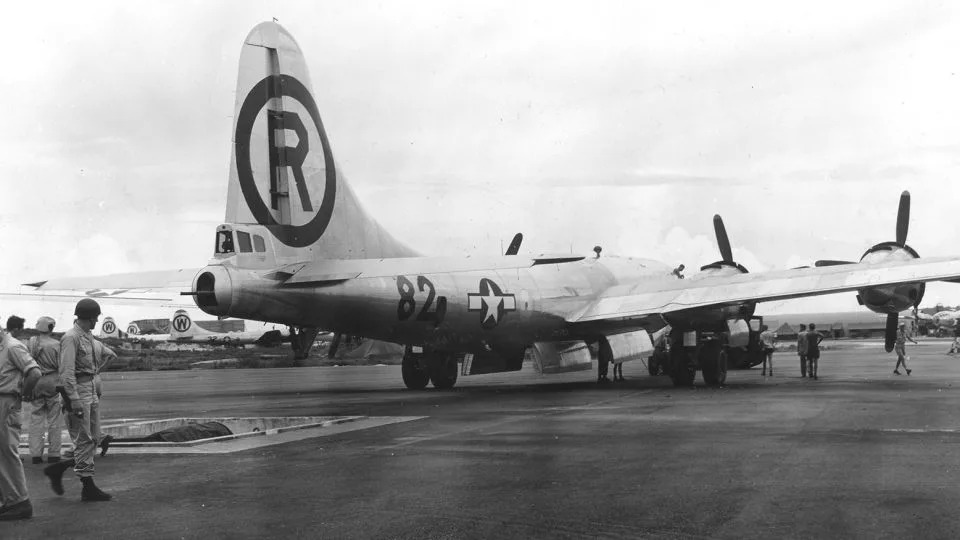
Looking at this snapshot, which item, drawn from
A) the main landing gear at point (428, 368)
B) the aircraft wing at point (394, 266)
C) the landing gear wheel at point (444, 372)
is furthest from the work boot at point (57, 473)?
the landing gear wheel at point (444, 372)

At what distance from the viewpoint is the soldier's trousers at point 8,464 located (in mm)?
9188

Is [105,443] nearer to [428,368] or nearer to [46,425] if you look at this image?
[46,425]

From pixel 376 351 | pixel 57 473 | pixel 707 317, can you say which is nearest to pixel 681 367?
pixel 707 317

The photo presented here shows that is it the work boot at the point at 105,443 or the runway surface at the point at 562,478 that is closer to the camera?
the runway surface at the point at 562,478

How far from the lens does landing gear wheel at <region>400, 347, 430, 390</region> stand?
28.2 meters

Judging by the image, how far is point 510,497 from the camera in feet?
32.5

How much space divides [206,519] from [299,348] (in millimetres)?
14480

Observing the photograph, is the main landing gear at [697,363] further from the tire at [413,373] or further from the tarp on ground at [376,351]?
the tarp on ground at [376,351]

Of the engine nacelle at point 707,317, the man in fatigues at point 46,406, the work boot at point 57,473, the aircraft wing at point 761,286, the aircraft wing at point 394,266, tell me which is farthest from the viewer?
the engine nacelle at point 707,317

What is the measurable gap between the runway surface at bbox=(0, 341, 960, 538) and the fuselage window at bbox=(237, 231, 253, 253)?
3.41m

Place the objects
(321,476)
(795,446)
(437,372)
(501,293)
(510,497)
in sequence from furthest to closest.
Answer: (437,372), (501,293), (795,446), (321,476), (510,497)

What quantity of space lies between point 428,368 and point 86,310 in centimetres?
1782

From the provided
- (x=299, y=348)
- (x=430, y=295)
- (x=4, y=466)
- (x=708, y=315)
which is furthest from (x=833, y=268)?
(x=4, y=466)

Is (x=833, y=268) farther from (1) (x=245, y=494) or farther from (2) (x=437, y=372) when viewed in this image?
(1) (x=245, y=494)
